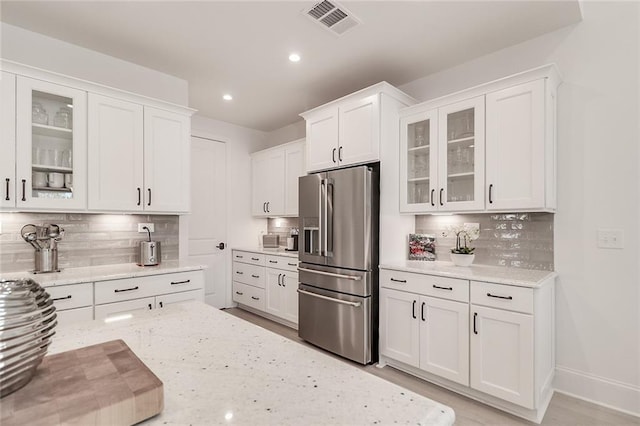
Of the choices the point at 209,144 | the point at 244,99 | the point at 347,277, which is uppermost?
the point at 244,99

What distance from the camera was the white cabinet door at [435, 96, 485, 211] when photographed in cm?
256

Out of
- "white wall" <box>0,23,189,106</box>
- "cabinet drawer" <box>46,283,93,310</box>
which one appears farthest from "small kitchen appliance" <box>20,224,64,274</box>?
"white wall" <box>0,23,189,106</box>

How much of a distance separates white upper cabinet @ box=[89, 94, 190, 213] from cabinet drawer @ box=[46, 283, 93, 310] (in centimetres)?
66

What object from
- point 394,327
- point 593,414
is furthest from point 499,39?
point 593,414

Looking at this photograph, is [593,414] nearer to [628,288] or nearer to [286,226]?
[628,288]

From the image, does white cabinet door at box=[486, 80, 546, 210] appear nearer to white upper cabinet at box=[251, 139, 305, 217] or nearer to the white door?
white upper cabinet at box=[251, 139, 305, 217]

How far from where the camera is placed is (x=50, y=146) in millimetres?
2486

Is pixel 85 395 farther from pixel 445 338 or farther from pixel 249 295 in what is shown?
pixel 249 295

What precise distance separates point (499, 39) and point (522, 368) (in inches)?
96.9

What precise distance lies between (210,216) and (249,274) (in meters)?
1.01

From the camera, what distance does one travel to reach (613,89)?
2.30 meters

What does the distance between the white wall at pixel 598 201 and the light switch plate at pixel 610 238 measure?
0.03 metres

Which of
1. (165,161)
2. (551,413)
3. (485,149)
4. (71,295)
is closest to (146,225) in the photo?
(165,161)

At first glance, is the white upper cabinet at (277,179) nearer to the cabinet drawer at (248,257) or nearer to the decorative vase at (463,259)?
the cabinet drawer at (248,257)
